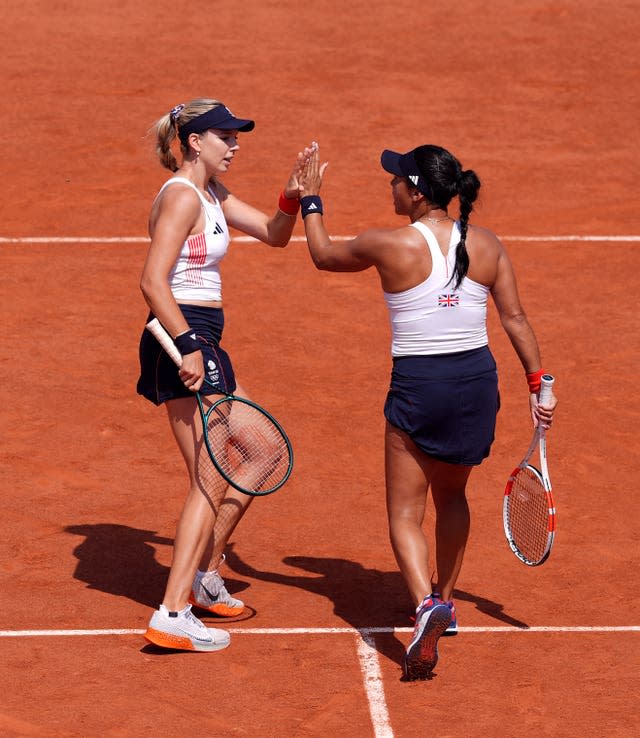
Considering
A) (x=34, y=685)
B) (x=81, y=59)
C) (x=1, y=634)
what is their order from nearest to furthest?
(x=34, y=685), (x=1, y=634), (x=81, y=59)

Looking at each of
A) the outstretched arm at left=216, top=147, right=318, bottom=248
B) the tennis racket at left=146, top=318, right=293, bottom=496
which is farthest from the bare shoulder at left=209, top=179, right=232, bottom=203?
the tennis racket at left=146, top=318, right=293, bottom=496

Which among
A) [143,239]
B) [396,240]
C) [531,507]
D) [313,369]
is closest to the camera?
[396,240]

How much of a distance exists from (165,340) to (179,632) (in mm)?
1382

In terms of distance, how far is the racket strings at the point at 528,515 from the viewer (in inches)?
280

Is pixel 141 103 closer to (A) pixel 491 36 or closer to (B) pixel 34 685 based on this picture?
(A) pixel 491 36

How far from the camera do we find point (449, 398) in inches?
267

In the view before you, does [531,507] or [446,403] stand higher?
[446,403]

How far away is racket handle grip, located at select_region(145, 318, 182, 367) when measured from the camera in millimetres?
6801

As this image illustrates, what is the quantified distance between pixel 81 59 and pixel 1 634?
13.7 meters

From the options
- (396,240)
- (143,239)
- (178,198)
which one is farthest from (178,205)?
(143,239)

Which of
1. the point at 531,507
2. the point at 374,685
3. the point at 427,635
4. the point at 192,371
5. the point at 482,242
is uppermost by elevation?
the point at 482,242

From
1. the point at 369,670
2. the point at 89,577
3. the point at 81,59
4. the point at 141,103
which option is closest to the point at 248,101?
the point at 141,103

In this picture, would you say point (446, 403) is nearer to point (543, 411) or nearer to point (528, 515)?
point (543, 411)

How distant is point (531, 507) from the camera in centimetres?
729
